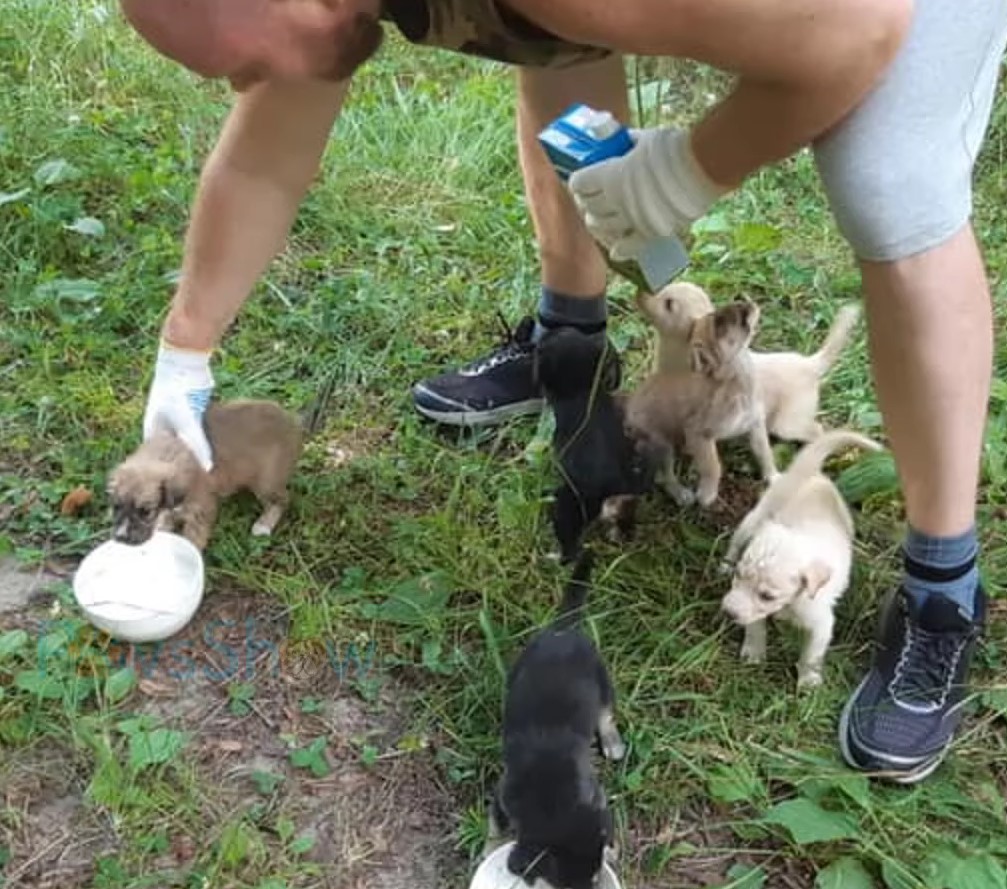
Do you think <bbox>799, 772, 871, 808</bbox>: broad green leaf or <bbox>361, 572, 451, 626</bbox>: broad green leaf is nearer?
<bbox>799, 772, 871, 808</bbox>: broad green leaf

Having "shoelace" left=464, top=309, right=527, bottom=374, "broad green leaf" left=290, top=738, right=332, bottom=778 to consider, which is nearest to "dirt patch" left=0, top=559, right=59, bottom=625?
"broad green leaf" left=290, top=738, right=332, bottom=778

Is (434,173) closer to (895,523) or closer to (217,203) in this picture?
(217,203)

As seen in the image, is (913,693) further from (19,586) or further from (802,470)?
(19,586)

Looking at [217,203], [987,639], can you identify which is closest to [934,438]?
[987,639]

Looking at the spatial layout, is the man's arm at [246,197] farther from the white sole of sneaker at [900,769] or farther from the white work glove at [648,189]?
the white sole of sneaker at [900,769]

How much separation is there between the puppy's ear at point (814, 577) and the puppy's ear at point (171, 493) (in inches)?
45.0

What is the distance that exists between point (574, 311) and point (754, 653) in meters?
0.88

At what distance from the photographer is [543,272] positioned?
10.6 feet

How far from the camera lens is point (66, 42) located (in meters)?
4.80

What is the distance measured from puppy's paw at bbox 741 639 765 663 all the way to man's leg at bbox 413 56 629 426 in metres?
0.83

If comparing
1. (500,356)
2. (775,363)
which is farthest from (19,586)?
(775,363)

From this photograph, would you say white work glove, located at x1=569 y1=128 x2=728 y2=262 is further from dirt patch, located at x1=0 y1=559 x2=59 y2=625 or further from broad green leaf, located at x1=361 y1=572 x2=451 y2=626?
dirt patch, located at x1=0 y1=559 x2=59 y2=625

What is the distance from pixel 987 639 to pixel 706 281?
135 centimetres

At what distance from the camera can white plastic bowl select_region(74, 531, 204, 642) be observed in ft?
8.68
